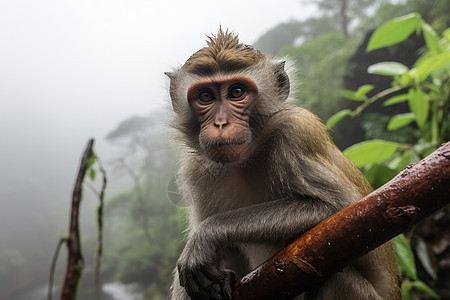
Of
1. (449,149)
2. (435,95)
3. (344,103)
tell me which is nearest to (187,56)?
(449,149)

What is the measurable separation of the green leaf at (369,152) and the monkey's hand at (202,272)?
1642 millimetres

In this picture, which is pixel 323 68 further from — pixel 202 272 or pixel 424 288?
pixel 202 272

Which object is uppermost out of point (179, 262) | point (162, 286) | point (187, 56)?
point (187, 56)

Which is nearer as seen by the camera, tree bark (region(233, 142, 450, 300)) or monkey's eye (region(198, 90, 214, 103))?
tree bark (region(233, 142, 450, 300))

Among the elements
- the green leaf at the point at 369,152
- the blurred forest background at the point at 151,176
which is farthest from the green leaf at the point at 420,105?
the blurred forest background at the point at 151,176

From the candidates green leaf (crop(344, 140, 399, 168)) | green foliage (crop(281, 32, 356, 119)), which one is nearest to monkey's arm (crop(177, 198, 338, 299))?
green leaf (crop(344, 140, 399, 168))

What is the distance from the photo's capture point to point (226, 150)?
1818mm

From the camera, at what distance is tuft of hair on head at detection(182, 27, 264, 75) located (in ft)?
7.04

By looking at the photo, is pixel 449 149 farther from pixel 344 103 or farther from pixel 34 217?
pixel 34 217

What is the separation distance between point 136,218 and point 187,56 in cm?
1224

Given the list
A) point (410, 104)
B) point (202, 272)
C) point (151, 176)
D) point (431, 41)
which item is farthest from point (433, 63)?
point (151, 176)

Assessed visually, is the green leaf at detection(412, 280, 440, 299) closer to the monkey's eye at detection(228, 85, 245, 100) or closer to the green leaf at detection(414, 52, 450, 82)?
the green leaf at detection(414, 52, 450, 82)

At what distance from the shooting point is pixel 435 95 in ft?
11.4

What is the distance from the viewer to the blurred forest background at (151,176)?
33.9 feet
